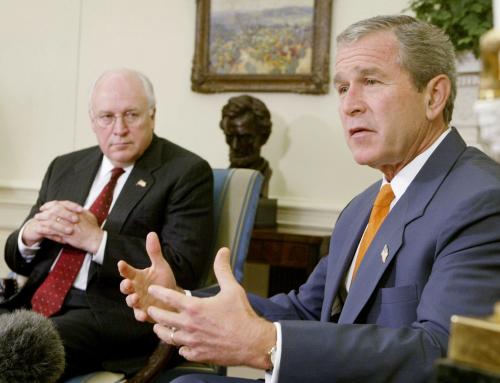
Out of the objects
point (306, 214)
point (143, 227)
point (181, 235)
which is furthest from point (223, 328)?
A: point (306, 214)

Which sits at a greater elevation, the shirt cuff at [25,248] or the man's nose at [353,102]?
the man's nose at [353,102]

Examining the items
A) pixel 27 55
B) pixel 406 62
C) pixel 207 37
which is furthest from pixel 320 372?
pixel 27 55

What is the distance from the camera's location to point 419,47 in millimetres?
1635

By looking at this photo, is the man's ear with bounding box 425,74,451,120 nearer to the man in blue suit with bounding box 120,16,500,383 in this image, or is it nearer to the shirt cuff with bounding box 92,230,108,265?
the man in blue suit with bounding box 120,16,500,383

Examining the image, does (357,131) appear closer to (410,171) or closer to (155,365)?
(410,171)

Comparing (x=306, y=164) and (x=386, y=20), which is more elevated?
(x=386, y=20)

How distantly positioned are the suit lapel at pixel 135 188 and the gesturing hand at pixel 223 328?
1439mm

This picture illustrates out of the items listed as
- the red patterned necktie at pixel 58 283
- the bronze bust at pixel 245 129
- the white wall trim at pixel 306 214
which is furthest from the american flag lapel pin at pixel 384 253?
the white wall trim at pixel 306 214

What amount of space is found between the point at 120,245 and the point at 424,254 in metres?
1.35

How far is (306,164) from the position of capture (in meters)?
4.11

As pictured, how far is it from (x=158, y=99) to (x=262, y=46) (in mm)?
812

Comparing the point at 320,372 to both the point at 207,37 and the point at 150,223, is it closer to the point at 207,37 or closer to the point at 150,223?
the point at 150,223

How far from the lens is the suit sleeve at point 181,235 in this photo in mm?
2445

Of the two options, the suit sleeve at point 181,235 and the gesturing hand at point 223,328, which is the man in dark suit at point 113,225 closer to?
the suit sleeve at point 181,235
